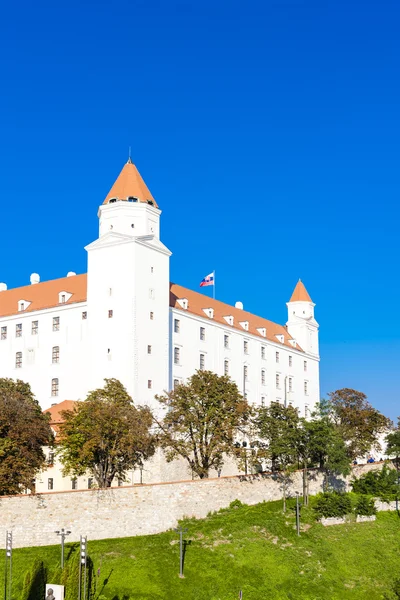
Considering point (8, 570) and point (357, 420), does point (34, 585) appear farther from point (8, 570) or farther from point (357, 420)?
point (357, 420)

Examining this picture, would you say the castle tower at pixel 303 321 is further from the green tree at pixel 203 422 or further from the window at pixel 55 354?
the green tree at pixel 203 422

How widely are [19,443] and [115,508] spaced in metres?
7.33

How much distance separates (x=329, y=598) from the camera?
159 feet

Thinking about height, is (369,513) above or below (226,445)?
below

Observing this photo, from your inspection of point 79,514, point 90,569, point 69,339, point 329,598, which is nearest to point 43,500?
point 79,514

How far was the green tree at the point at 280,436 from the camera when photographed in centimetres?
6419

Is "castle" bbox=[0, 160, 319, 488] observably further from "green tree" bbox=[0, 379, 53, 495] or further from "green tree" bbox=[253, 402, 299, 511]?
"green tree" bbox=[0, 379, 53, 495]

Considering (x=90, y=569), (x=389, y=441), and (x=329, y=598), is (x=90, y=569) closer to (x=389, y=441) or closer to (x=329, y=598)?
(x=329, y=598)

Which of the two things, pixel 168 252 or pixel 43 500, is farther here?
pixel 168 252

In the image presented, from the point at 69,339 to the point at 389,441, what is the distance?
3074 cm

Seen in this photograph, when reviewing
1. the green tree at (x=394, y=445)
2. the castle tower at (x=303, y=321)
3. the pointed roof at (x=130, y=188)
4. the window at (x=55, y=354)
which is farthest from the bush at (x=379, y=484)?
the castle tower at (x=303, y=321)

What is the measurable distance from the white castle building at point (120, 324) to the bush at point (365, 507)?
20.4 metres

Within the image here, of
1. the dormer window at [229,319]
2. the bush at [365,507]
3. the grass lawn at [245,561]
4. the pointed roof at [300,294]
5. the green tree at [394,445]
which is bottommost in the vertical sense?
the grass lawn at [245,561]

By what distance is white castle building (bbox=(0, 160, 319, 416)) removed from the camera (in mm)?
76500
